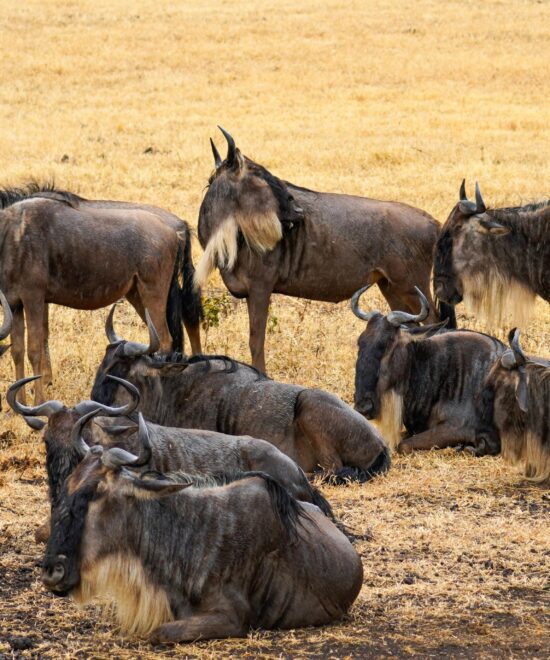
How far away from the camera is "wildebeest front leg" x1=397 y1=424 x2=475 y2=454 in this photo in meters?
9.07

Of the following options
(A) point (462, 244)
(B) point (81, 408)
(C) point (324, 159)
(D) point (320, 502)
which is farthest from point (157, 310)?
(C) point (324, 159)

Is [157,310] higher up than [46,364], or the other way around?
[157,310]

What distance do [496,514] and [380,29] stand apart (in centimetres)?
3106

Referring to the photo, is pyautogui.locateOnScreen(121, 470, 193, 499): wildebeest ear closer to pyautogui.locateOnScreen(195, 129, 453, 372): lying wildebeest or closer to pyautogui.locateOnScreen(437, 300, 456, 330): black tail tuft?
pyautogui.locateOnScreen(195, 129, 453, 372): lying wildebeest

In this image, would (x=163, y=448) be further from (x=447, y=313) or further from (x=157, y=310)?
(x=447, y=313)

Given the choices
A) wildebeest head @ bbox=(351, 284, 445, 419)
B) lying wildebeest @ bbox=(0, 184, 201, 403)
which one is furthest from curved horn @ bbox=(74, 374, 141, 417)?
lying wildebeest @ bbox=(0, 184, 201, 403)

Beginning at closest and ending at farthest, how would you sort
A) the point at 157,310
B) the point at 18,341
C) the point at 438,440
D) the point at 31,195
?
the point at 438,440 < the point at 18,341 < the point at 31,195 < the point at 157,310

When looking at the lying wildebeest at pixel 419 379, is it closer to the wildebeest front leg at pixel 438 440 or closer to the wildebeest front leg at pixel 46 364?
the wildebeest front leg at pixel 438 440

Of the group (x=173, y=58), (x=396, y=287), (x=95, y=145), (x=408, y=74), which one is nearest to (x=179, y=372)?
(x=396, y=287)

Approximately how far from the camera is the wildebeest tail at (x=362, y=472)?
26.6ft

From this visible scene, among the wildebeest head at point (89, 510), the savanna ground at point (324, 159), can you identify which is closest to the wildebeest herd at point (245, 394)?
the wildebeest head at point (89, 510)

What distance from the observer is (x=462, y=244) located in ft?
32.2

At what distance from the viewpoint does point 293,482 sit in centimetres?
665

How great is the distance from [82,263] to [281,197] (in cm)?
167
